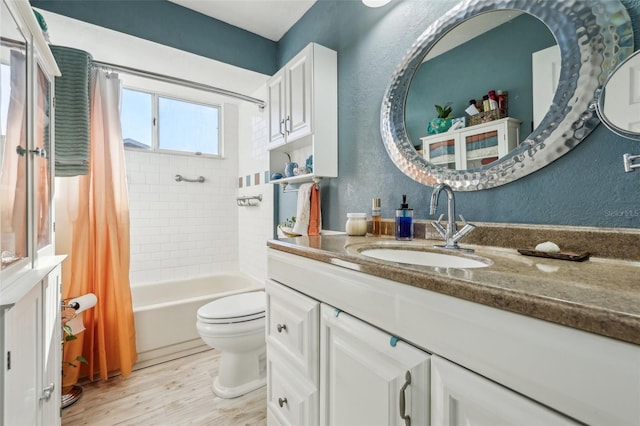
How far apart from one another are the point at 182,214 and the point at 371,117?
89.2 inches

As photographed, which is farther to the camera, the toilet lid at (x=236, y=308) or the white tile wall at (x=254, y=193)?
the white tile wall at (x=254, y=193)

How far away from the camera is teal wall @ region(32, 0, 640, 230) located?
0.83 metres

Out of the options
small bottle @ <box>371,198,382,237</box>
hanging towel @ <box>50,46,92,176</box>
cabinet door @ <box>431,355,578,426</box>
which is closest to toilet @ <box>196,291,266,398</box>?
small bottle @ <box>371,198,382,237</box>

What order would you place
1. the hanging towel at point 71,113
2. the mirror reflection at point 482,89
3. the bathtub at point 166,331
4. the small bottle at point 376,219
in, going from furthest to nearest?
1. the bathtub at point 166,331
2. the hanging towel at point 71,113
3. the small bottle at point 376,219
4. the mirror reflection at point 482,89

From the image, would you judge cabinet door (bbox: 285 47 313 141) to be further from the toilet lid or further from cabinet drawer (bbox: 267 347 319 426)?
cabinet drawer (bbox: 267 347 319 426)

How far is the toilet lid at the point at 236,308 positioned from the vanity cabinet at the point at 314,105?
877 mm

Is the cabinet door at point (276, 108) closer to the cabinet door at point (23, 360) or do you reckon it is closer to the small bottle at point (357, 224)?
the small bottle at point (357, 224)

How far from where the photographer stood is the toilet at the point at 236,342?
1.68 meters

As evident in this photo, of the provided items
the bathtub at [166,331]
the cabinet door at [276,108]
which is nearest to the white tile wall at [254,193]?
the cabinet door at [276,108]

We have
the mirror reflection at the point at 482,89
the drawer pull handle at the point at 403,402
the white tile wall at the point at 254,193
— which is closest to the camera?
the drawer pull handle at the point at 403,402

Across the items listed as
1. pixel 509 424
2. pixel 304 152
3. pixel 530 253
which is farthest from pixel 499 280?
pixel 304 152

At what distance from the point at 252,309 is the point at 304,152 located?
3.75 feet

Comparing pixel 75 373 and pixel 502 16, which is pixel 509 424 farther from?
pixel 75 373

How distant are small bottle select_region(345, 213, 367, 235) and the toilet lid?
802 mm
